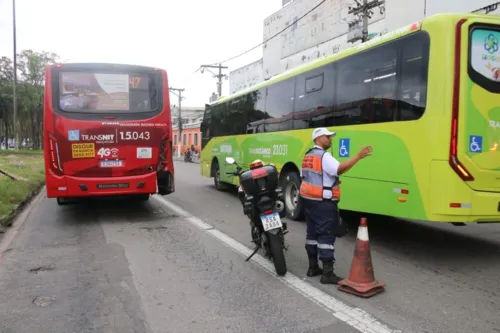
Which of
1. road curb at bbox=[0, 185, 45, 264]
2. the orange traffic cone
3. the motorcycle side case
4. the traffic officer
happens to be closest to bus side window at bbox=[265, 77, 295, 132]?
the motorcycle side case

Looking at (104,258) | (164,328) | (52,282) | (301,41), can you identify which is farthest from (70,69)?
(301,41)

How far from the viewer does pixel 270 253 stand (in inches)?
206

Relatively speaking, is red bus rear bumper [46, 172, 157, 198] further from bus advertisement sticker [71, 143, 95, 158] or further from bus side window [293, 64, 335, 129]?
bus side window [293, 64, 335, 129]

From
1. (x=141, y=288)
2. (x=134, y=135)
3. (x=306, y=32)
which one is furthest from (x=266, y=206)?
(x=306, y=32)

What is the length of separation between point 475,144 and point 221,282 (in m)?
3.37

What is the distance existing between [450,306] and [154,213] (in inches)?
255

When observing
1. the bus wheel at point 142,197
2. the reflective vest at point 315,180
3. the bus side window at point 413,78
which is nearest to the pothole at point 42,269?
the reflective vest at point 315,180

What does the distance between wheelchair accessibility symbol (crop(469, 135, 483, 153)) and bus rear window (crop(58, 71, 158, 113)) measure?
5.65 metres

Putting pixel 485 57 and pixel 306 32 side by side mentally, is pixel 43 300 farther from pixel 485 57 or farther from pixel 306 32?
pixel 306 32

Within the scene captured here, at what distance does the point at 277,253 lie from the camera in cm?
488

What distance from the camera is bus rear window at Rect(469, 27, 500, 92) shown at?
16.4 feet

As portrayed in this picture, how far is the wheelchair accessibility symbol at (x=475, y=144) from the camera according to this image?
196 inches

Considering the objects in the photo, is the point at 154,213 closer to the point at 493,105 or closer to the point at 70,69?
the point at 70,69

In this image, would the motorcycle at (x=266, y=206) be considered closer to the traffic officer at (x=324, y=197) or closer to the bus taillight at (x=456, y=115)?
the traffic officer at (x=324, y=197)
